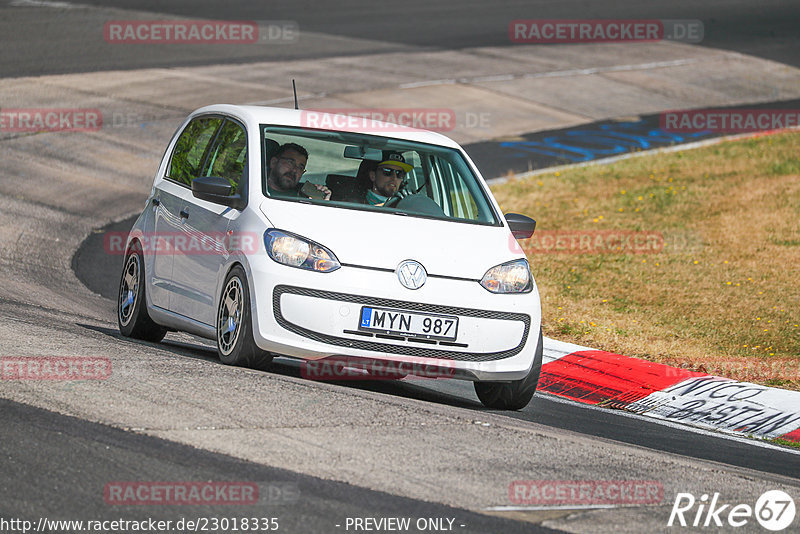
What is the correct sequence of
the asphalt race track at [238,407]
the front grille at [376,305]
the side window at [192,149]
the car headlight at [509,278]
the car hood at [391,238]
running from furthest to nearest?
1. the side window at [192,149]
2. the car headlight at [509,278]
3. the car hood at [391,238]
4. the front grille at [376,305]
5. the asphalt race track at [238,407]

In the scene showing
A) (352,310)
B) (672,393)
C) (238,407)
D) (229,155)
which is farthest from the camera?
(672,393)

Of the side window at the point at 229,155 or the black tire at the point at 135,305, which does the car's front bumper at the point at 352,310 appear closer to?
the side window at the point at 229,155

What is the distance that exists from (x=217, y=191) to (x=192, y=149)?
4.35 feet

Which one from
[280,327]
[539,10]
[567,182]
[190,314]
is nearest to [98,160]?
[567,182]

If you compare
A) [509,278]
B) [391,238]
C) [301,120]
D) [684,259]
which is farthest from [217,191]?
[684,259]

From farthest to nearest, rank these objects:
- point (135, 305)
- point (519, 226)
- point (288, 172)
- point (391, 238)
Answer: point (135, 305), point (519, 226), point (288, 172), point (391, 238)

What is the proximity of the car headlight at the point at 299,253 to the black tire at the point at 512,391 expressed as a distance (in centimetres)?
150

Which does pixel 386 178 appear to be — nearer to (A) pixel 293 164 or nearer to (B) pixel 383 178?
(B) pixel 383 178

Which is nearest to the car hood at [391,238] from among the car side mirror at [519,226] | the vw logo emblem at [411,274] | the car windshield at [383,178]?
the vw logo emblem at [411,274]

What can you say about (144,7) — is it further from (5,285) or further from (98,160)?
(5,285)

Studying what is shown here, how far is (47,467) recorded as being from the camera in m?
5.41

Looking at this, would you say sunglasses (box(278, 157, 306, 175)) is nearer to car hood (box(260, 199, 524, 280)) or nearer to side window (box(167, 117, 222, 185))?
car hood (box(260, 199, 524, 280))

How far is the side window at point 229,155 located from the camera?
8258mm

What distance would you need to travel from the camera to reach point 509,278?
7.70 metres
